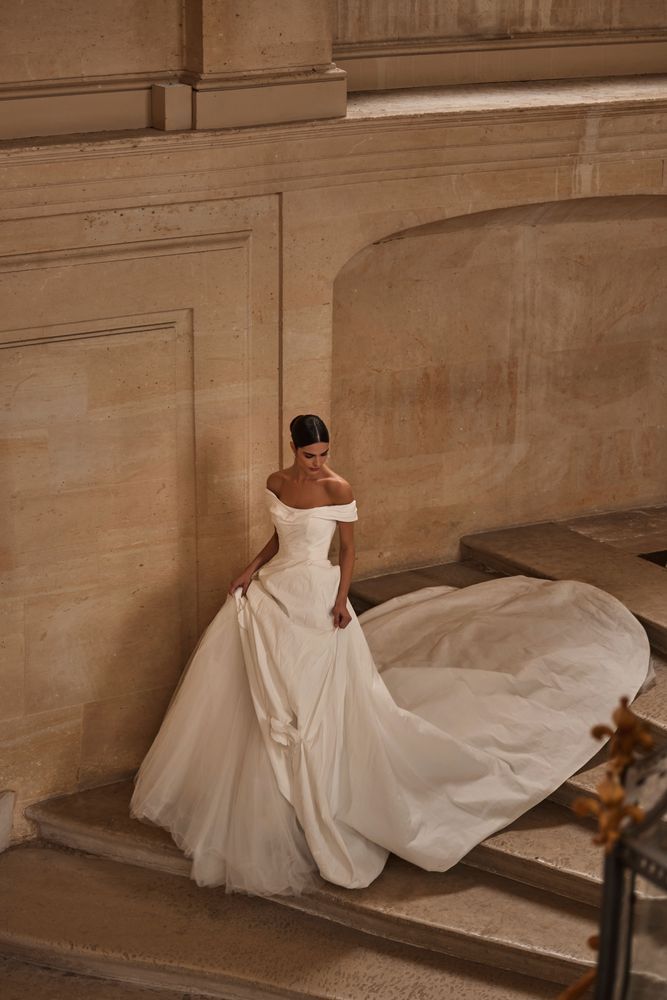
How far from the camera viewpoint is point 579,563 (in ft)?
30.8

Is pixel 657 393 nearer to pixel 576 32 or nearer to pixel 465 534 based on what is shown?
pixel 465 534

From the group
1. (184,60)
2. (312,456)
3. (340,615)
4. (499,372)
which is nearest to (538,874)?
(340,615)

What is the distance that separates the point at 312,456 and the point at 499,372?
2489 mm

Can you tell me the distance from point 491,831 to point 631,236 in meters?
4.18

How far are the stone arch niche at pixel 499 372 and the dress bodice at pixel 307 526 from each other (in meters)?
1.55

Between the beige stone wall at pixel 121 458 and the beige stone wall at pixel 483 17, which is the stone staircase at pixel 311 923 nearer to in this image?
the beige stone wall at pixel 121 458

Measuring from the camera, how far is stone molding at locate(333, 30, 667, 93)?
355 inches

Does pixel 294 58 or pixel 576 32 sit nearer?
pixel 294 58

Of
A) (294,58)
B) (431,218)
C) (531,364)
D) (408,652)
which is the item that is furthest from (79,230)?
(531,364)

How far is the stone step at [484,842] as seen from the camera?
733 centimetres

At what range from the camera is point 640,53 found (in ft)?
32.0

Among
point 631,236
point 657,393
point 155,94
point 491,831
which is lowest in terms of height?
point 491,831

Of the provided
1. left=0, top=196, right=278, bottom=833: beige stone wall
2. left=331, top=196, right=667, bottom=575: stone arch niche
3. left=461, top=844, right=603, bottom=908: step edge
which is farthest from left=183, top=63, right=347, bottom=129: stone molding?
left=461, top=844, right=603, bottom=908: step edge

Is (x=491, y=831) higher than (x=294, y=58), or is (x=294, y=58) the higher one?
Result: (x=294, y=58)
